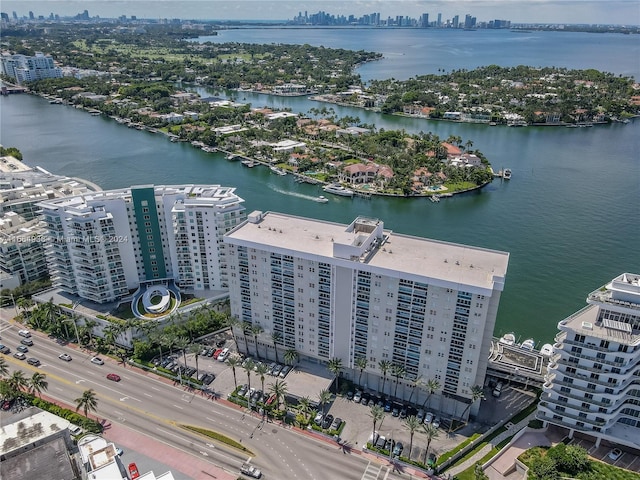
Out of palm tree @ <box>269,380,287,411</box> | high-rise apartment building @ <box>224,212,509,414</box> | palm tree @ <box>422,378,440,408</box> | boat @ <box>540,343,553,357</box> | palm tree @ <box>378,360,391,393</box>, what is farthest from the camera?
boat @ <box>540,343,553,357</box>

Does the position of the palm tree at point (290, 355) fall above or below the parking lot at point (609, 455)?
above

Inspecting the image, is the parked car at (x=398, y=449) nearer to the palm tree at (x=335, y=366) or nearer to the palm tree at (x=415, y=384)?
the palm tree at (x=415, y=384)

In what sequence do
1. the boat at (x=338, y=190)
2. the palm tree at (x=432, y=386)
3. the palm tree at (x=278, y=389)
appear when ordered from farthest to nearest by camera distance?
the boat at (x=338, y=190)
the palm tree at (x=278, y=389)
the palm tree at (x=432, y=386)

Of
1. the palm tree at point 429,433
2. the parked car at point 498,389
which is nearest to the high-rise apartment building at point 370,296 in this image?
the parked car at point 498,389

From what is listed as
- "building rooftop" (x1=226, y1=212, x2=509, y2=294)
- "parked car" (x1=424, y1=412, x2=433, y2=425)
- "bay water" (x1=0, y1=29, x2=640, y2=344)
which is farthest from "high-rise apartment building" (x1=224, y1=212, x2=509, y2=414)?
"bay water" (x1=0, y1=29, x2=640, y2=344)

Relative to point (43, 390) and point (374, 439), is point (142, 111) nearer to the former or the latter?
point (43, 390)

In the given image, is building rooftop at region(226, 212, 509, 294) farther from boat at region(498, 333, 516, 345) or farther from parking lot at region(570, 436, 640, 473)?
parking lot at region(570, 436, 640, 473)

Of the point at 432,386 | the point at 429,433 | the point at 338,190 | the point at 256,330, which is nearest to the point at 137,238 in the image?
the point at 256,330
